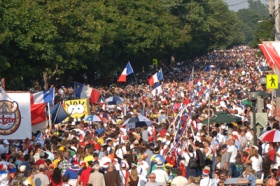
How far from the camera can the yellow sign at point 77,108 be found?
3288cm

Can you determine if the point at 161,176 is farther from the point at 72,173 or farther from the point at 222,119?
the point at 222,119

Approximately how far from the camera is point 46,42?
44.7 meters

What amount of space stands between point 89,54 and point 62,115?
112ft

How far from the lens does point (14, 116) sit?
21.7 m

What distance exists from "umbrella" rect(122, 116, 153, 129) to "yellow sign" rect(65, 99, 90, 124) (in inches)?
129

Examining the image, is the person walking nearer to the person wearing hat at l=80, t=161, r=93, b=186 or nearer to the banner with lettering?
the person wearing hat at l=80, t=161, r=93, b=186

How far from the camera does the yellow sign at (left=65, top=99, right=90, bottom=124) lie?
32875 mm

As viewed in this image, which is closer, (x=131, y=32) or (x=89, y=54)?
(x=89, y=54)

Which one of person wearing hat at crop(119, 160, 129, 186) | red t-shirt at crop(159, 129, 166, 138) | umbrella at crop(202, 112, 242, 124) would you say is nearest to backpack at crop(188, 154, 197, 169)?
person wearing hat at crop(119, 160, 129, 186)

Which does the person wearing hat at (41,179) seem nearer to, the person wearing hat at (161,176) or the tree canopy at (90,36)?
the person wearing hat at (161,176)

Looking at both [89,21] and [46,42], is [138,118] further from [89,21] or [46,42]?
[89,21]

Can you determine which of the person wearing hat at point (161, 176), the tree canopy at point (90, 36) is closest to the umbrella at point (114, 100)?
the tree canopy at point (90, 36)

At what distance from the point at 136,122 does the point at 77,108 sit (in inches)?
150

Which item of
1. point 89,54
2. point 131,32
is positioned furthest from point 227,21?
point 89,54
